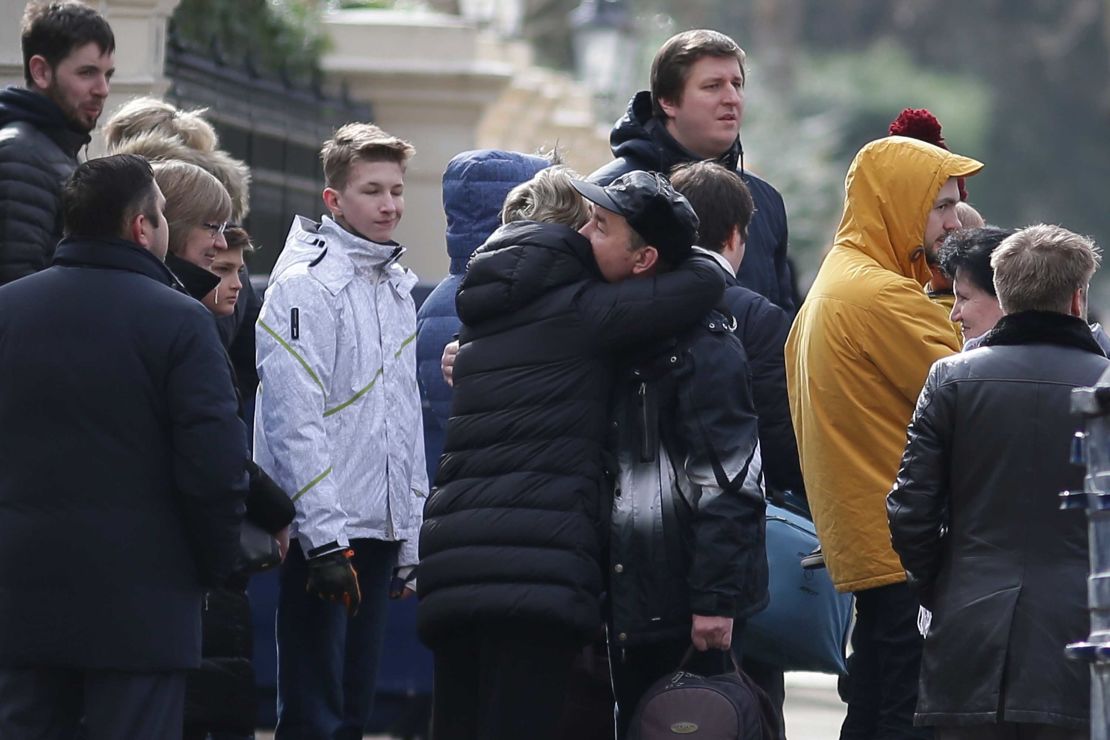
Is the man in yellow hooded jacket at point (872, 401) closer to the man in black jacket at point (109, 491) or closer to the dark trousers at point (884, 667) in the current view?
the dark trousers at point (884, 667)

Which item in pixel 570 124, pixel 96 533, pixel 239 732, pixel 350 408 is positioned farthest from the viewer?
pixel 570 124

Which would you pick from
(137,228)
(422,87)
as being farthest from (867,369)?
(422,87)

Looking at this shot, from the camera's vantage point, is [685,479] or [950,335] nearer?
[685,479]

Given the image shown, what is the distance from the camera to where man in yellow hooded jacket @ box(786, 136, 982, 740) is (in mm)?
5953

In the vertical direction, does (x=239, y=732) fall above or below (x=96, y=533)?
below

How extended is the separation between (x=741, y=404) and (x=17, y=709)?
5.61 ft

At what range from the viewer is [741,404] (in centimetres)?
545

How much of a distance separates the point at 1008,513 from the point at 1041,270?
53 centimetres

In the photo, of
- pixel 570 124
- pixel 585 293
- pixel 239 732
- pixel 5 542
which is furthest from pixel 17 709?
pixel 570 124

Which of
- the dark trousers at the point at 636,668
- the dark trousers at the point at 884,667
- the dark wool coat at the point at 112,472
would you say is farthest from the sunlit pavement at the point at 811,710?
the dark wool coat at the point at 112,472

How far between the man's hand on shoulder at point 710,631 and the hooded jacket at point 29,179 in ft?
7.03

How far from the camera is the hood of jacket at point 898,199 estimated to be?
6.19 meters

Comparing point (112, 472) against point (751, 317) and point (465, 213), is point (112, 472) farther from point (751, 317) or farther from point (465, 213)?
point (465, 213)

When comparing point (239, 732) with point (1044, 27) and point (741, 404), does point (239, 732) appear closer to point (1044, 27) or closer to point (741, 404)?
point (741, 404)
